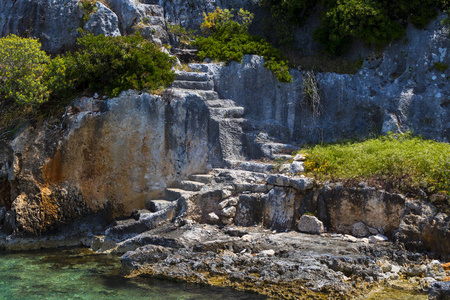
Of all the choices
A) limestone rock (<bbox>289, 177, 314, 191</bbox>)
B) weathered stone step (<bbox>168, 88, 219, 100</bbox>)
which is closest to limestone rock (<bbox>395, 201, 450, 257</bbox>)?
limestone rock (<bbox>289, 177, 314, 191</bbox>)

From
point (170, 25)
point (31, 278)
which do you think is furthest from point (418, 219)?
point (170, 25)

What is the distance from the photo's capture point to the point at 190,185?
39.4 feet

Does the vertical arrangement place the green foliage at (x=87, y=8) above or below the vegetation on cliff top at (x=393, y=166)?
above

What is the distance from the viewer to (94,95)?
1207cm

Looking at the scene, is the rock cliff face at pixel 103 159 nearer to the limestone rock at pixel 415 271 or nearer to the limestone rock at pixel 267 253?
the limestone rock at pixel 267 253

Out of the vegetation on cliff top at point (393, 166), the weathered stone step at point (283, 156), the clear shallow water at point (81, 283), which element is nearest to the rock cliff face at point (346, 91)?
the weathered stone step at point (283, 156)

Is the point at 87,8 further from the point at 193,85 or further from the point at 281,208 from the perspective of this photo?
the point at 281,208

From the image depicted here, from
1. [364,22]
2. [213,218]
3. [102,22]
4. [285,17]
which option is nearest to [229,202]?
[213,218]

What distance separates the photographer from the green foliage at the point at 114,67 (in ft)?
39.5

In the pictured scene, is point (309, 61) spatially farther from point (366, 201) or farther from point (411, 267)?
point (411, 267)

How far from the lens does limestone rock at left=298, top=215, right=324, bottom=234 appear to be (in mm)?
10258

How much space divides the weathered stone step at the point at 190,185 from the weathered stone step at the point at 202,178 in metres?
0.15

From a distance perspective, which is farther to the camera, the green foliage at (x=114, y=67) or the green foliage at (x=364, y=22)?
the green foliage at (x=364, y=22)

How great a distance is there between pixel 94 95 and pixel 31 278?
519 cm
